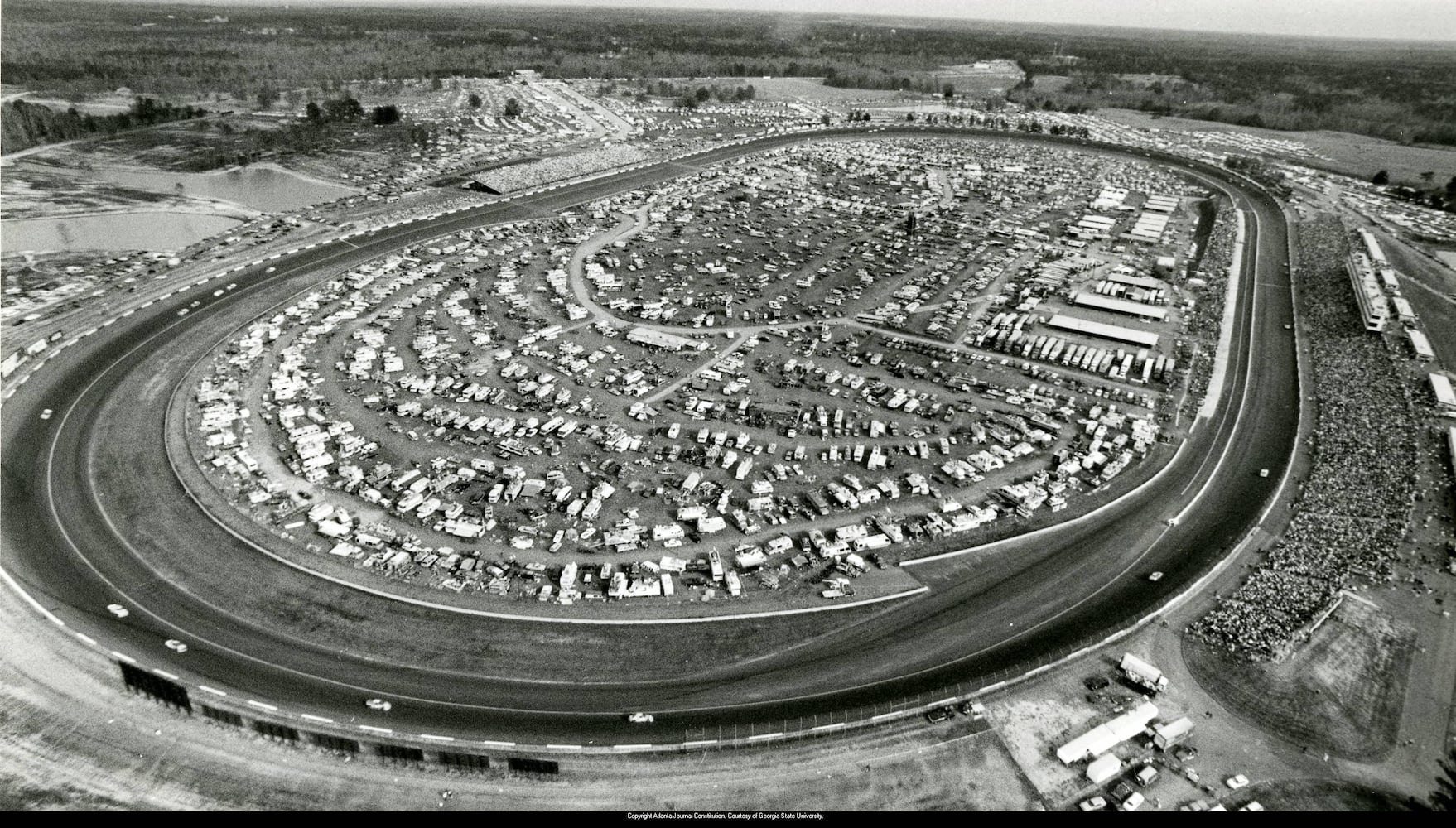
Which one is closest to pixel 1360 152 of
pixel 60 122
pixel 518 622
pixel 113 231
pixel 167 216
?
pixel 518 622

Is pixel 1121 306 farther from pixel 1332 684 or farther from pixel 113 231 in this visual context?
pixel 113 231

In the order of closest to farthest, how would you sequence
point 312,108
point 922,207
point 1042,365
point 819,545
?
point 819,545 < point 1042,365 < point 922,207 < point 312,108

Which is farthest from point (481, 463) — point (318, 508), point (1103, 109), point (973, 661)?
point (1103, 109)

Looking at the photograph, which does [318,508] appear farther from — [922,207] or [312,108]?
[312,108]

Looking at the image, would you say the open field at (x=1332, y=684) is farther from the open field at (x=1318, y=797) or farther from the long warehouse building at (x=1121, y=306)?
the long warehouse building at (x=1121, y=306)

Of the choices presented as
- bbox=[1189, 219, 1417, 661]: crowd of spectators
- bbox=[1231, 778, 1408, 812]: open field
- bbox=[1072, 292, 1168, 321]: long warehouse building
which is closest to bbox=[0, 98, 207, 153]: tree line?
bbox=[1072, 292, 1168, 321]: long warehouse building

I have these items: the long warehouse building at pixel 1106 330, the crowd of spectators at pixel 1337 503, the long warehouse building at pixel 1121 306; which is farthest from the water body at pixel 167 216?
the crowd of spectators at pixel 1337 503
